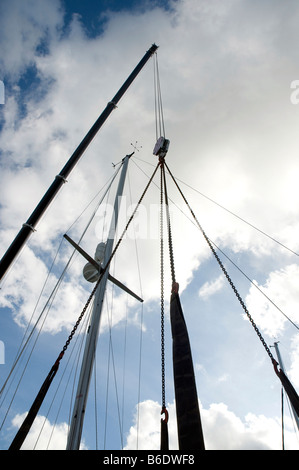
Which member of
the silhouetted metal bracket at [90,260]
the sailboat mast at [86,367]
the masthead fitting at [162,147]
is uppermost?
the silhouetted metal bracket at [90,260]

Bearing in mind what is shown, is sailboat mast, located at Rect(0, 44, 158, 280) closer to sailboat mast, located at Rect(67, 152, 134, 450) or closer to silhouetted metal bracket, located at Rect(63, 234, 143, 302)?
sailboat mast, located at Rect(67, 152, 134, 450)

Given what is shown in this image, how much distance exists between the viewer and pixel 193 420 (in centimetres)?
243

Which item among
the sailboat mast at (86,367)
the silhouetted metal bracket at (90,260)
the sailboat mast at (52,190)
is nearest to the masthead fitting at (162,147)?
the sailboat mast at (52,190)

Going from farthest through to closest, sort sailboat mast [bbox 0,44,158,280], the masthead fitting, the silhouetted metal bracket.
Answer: the silhouetted metal bracket → the masthead fitting → sailboat mast [bbox 0,44,158,280]

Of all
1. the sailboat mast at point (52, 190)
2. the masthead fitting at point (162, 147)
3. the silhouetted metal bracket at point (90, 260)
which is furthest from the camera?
the silhouetted metal bracket at point (90, 260)

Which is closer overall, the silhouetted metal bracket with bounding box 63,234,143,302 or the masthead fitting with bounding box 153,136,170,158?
the masthead fitting with bounding box 153,136,170,158

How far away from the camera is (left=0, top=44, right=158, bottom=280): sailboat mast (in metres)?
6.05

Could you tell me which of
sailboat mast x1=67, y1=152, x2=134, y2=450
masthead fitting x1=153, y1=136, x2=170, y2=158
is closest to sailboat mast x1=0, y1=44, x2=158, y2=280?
masthead fitting x1=153, y1=136, x2=170, y2=158

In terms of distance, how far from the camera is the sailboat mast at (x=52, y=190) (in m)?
6.05

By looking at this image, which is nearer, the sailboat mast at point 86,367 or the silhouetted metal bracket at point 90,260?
the sailboat mast at point 86,367

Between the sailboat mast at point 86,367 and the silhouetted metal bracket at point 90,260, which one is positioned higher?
the silhouetted metal bracket at point 90,260

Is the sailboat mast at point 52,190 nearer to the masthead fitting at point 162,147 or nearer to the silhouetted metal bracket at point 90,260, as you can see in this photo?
the masthead fitting at point 162,147
